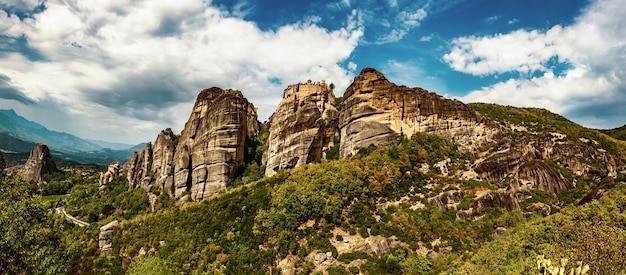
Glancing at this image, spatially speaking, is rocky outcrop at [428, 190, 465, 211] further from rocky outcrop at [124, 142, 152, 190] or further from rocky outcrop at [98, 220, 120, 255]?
rocky outcrop at [124, 142, 152, 190]

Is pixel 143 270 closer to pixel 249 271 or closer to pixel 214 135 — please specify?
pixel 249 271

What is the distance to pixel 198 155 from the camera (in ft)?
182

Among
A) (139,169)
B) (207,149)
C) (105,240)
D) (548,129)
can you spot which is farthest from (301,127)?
(548,129)

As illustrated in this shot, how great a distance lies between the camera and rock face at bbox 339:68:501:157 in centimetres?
4909

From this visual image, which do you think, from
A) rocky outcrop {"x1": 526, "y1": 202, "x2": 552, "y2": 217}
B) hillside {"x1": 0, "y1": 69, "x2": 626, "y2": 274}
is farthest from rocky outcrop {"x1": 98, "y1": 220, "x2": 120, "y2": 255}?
rocky outcrop {"x1": 526, "y1": 202, "x2": 552, "y2": 217}

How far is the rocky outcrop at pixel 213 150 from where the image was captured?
53.9 metres

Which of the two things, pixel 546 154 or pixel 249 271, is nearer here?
pixel 249 271

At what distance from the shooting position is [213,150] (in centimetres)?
5459

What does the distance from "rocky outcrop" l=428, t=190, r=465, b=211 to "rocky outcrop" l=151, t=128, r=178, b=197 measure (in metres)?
43.5

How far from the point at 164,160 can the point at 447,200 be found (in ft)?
168

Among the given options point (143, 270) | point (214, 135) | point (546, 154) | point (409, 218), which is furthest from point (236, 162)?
point (546, 154)

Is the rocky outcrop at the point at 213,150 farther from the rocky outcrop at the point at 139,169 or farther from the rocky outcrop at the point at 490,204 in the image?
the rocky outcrop at the point at 490,204

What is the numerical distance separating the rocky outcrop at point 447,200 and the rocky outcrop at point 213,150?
33.1 m

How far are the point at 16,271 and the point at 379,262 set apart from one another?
1157 inches
